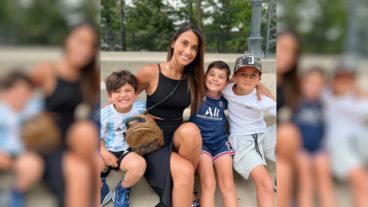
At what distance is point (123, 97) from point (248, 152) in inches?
22.1

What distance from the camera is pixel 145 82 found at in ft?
4.83

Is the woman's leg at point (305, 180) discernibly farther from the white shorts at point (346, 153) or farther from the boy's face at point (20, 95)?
the boy's face at point (20, 95)

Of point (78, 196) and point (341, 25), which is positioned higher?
point (341, 25)

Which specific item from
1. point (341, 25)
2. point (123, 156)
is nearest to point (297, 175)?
point (341, 25)

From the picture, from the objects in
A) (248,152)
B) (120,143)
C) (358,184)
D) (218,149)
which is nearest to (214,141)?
(218,149)

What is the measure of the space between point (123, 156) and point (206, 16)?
2.13 feet

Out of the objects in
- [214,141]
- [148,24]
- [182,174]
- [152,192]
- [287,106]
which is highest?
[148,24]

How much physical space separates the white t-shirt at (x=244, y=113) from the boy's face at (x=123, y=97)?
38 centimetres

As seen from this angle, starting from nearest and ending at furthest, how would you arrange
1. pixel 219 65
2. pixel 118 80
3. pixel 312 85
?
pixel 312 85 → pixel 118 80 → pixel 219 65

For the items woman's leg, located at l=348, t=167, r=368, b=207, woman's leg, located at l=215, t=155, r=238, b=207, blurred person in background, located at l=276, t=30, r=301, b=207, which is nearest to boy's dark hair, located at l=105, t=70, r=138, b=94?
woman's leg, located at l=215, t=155, r=238, b=207

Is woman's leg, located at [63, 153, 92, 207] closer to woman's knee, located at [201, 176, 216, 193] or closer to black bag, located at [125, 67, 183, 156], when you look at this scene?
black bag, located at [125, 67, 183, 156]

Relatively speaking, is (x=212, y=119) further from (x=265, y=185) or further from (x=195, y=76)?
(x=265, y=185)

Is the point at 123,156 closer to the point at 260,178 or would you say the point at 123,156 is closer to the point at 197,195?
the point at 197,195

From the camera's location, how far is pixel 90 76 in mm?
819
